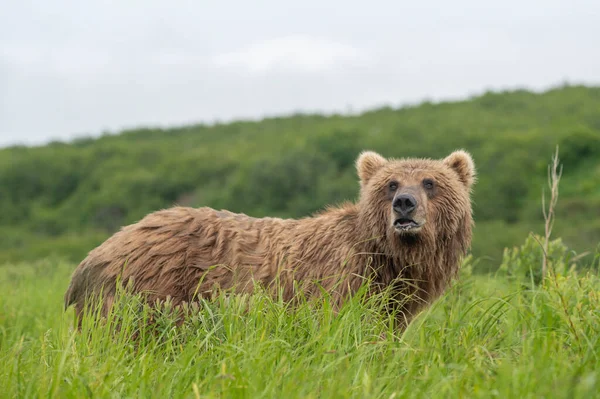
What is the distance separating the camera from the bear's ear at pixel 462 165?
19.1 ft

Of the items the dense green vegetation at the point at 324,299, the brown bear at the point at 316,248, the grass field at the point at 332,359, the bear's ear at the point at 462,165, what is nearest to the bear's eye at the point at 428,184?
the brown bear at the point at 316,248

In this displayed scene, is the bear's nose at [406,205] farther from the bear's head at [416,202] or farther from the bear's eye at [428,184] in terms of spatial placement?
the bear's eye at [428,184]

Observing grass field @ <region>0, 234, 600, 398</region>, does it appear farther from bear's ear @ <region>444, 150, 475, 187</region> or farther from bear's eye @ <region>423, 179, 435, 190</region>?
bear's ear @ <region>444, 150, 475, 187</region>

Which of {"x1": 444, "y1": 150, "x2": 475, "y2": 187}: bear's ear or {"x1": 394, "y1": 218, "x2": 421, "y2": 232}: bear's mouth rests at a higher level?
{"x1": 444, "y1": 150, "x2": 475, "y2": 187}: bear's ear

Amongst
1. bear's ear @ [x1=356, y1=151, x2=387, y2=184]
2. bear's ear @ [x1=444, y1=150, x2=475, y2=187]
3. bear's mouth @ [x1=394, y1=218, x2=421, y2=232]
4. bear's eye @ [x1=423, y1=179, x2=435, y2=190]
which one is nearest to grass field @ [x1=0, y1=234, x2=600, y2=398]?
bear's mouth @ [x1=394, y1=218, x2=421, y2=232]

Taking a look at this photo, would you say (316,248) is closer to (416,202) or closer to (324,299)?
(416,202)

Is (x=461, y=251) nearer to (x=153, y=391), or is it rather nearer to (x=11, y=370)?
(x=153, y=391)

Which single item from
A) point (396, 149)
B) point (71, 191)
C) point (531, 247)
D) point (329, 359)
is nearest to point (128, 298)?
point (329, 359)

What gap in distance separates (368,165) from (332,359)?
245 centimetres

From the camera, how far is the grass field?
10.4ft

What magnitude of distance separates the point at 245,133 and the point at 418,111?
1472 cm

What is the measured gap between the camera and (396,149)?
38.2 m

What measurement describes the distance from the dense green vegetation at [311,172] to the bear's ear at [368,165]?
1333 cm

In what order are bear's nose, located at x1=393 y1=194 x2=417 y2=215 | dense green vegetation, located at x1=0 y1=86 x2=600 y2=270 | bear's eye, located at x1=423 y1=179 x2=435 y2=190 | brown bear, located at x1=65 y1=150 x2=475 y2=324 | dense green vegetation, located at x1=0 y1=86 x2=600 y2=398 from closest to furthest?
dense green vegetation, located at x1=0 y1=86 x2=600 y2=398 → bear's nose, located at x1=393 y1=194 x2=417 y2=215 → brown bear, located at x1=65 y1=150 x2=475 y2=324 → bear's eye, located at x1=423 y1=179 x2=435 y2=190 → dense green vegetation, located at x1=0 y1=86 x2=600 y2=270
